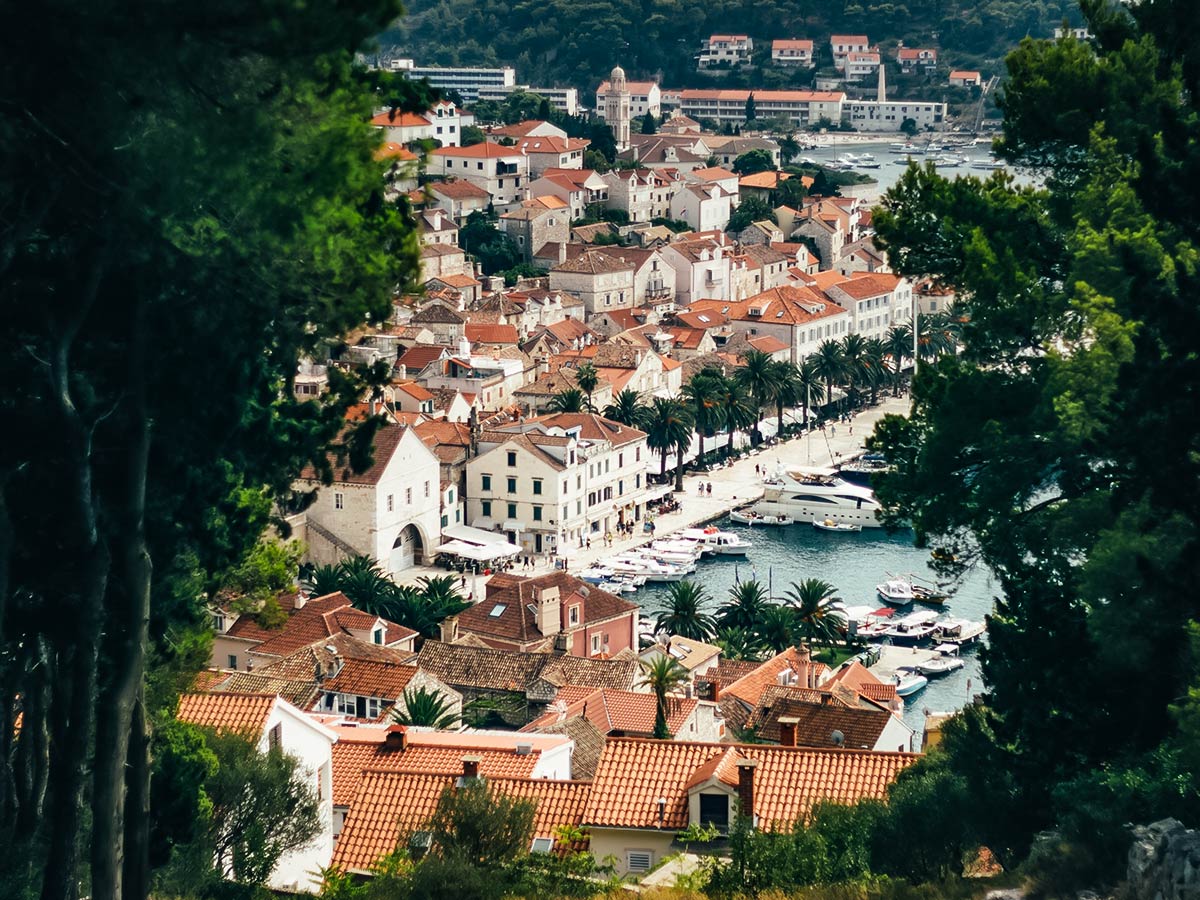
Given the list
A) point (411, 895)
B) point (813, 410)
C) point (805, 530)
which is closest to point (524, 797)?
point (411, 895)

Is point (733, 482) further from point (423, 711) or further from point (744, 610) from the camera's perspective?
point (423, 711)

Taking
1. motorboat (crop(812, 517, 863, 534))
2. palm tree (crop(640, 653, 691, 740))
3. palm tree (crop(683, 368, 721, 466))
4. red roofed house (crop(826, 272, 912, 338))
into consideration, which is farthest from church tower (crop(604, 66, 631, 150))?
palm tree (crop(640, 653, 691, 740))

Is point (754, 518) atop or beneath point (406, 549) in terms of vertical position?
atop

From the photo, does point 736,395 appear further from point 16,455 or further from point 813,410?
point 16,455

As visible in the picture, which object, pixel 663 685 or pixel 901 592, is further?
pixel 901 592

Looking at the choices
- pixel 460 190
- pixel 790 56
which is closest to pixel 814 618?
pixel 460 190

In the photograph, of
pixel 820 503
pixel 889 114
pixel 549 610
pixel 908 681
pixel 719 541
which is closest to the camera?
pixel 549 610
